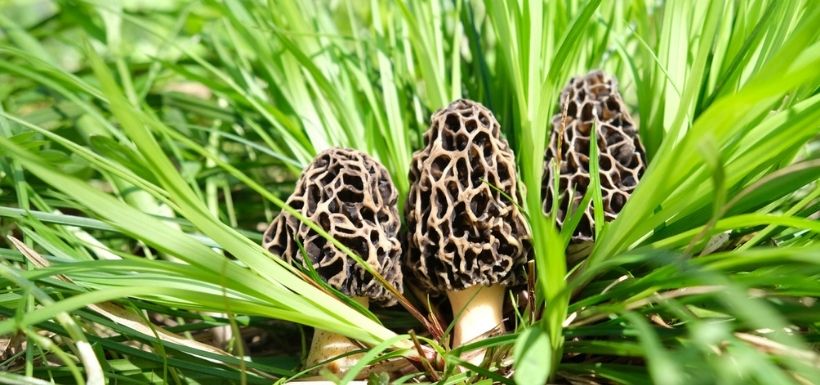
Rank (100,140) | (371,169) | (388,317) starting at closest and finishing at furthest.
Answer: (100,140) < (371,169) < (388,317)

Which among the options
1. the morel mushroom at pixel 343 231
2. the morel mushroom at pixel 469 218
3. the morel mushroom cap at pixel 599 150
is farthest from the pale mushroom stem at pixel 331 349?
the morel mushroom cap at pixel 599 150

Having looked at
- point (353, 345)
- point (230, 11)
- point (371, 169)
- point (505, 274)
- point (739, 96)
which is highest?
point (230, 11)

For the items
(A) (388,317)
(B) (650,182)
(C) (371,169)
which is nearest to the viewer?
(B) (650,182)

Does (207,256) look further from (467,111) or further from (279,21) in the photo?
(279,21)

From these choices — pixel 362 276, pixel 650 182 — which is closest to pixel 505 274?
pixel 362 276

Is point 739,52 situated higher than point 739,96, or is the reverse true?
point 739,52

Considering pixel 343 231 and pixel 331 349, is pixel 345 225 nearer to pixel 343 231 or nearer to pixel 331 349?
pixel 343 231
